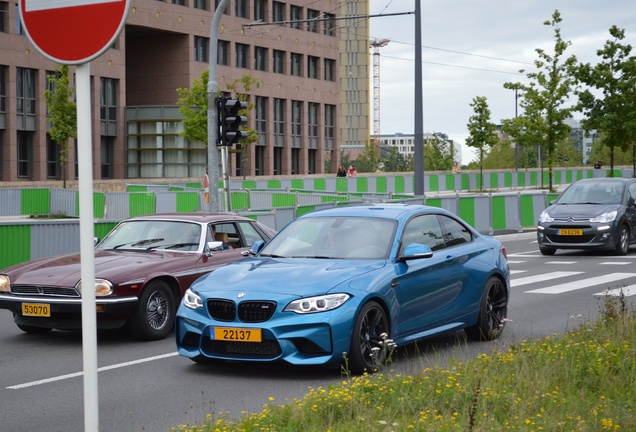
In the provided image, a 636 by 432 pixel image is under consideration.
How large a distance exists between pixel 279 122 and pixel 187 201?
168 ft

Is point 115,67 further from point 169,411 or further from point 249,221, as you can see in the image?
point 169,411

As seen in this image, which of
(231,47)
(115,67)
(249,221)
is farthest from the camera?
(231,47)

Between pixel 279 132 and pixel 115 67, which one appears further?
pixel 279 132

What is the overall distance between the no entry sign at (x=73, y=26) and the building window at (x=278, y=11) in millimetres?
78759

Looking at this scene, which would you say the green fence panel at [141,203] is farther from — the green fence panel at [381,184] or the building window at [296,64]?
the building window at [296,64]

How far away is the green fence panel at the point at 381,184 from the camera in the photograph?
62281 mm

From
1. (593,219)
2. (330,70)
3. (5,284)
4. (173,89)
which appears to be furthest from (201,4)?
(5,284)

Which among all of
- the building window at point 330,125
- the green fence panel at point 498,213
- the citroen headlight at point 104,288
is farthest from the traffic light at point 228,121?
the building window at point 330,125

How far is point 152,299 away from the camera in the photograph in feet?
38.1

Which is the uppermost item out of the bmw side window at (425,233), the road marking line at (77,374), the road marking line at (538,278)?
the bmw side window at (425,233)

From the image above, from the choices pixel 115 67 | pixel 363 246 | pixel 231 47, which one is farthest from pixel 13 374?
pixel 231 47

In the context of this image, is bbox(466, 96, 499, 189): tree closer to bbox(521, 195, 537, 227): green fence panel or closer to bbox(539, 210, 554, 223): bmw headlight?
bbox(521, 195, 537, 227): green fence panel

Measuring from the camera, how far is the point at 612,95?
5269 cm

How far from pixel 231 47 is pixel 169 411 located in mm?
70259
